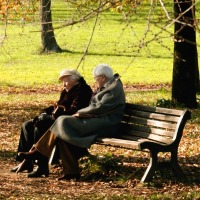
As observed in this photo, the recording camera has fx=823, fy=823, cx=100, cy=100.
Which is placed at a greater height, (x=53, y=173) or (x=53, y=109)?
(x=53, y=109)

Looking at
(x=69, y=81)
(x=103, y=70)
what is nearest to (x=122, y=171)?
(x=103, y=70)

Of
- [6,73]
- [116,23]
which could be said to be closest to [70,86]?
[6,73]

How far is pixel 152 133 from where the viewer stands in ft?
34.1

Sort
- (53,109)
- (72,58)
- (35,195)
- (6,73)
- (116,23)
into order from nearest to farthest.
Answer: (35,195)
(53,109)
(6,73)
(72,58)
(116,23)

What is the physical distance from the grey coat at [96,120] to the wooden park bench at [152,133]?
0.16m

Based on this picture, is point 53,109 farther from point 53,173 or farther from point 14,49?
point 14,49

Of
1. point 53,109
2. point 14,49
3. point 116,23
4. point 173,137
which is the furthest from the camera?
point 116,23

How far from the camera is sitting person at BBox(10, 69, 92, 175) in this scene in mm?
10961

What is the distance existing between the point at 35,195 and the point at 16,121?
796 cm

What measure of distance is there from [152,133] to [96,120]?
728 mm

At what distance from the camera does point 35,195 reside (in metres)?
9.21

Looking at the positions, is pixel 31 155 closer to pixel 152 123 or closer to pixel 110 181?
pixel 110 181

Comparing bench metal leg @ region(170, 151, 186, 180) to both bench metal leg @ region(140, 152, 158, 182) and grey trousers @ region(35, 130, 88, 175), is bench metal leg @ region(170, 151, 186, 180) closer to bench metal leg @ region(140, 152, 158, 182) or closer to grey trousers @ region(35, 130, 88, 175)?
bench metal leg @ region(140, 152, 158, 182)

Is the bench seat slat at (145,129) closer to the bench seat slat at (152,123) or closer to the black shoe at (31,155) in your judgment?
the bench seat slat at (152,123)
